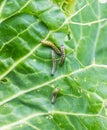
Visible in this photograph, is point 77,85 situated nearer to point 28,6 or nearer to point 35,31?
point 35,31

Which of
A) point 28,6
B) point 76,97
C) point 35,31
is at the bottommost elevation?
point 76,97

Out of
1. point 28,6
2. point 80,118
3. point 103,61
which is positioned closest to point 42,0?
point 28,6

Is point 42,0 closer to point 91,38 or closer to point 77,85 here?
point 91,38

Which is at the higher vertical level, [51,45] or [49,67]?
[51,45]

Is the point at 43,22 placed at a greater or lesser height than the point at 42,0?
lesser

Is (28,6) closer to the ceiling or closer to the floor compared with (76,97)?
closer to the ceiling

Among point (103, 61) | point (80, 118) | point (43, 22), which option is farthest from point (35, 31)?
point (80, 118)
